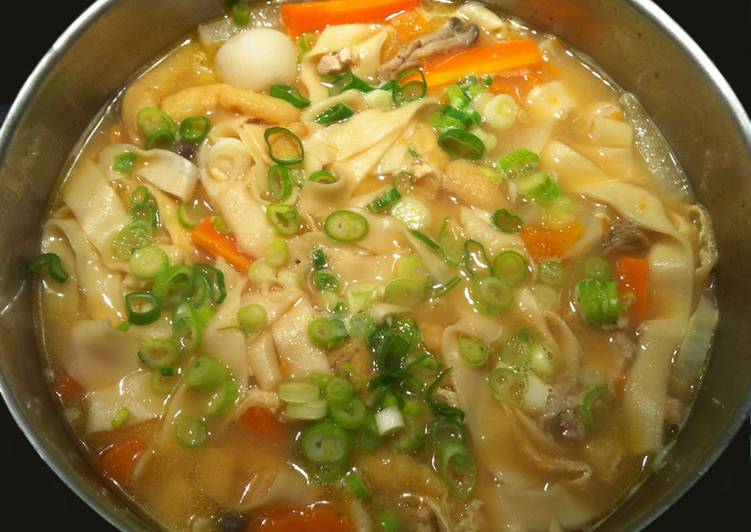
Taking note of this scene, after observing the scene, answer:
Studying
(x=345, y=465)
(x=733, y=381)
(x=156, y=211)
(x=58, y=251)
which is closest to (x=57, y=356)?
(x=58, y=251)

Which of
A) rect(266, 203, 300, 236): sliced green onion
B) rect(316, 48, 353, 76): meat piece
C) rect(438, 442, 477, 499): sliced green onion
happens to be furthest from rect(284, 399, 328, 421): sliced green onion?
rect(316, 48, 353, 76): meat piece

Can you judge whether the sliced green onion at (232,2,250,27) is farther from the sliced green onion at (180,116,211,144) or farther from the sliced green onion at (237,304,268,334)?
the sliced green onion at (237,304,268,334)

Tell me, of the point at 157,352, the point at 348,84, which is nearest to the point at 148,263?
the point at 157,352

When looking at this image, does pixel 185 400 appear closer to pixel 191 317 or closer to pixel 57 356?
pixel 191 317

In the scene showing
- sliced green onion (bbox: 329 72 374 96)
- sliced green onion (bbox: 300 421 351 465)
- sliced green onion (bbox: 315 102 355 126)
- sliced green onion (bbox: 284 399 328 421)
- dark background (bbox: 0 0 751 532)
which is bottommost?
dark background (bbox: 0 0 751 532)

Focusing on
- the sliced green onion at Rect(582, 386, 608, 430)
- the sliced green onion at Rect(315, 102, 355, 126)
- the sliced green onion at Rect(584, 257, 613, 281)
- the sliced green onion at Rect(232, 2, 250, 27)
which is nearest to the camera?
the sliced green onion at Rect(582, 386, 608, 430)

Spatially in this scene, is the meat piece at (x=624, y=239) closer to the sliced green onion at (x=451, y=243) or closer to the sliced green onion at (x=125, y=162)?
the sliced green onion at (x=451, y=243)

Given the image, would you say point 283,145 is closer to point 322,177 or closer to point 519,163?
point 322,177

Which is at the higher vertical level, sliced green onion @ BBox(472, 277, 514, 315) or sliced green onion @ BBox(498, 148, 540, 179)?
sliced green onion @ BBox(498, 148, 540, 179)
